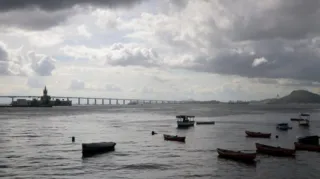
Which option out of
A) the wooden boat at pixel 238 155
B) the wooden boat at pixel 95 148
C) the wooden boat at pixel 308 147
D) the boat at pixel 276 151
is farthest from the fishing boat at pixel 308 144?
the wooden boat at pixel 95 148

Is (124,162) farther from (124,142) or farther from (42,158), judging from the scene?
(124,142)

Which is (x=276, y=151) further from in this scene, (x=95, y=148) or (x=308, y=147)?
(x=95, y=148)

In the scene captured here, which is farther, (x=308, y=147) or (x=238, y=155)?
(x=308, y=147)

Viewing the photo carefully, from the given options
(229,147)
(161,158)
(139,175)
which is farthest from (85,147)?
(229,147)

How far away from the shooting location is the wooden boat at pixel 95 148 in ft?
215

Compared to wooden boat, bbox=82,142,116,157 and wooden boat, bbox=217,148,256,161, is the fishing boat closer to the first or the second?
wooden boat, bbox=217,148,256,161

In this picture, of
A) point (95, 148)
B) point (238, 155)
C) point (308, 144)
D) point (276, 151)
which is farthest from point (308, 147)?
point (95, 148)

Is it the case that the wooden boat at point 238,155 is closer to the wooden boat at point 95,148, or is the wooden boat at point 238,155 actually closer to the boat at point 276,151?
the boat at point 276,151

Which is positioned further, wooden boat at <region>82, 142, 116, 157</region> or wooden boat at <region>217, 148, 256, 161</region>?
wooden boat at <region>82, 142, 116, 157</region>

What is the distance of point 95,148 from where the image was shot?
67.2 metres

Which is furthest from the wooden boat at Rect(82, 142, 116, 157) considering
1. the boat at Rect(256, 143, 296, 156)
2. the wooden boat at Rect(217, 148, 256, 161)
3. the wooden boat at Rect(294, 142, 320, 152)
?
the wooden boat at Rect(294, 142, 320, 152)

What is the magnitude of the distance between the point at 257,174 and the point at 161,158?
60.6ft

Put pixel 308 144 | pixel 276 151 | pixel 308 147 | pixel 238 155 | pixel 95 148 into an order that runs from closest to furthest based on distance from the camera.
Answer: pixel 238 155, pixel 276 151, pixel 95 148, pixel 308 147, pixel 308 144

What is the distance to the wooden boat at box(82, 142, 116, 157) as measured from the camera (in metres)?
65.6
